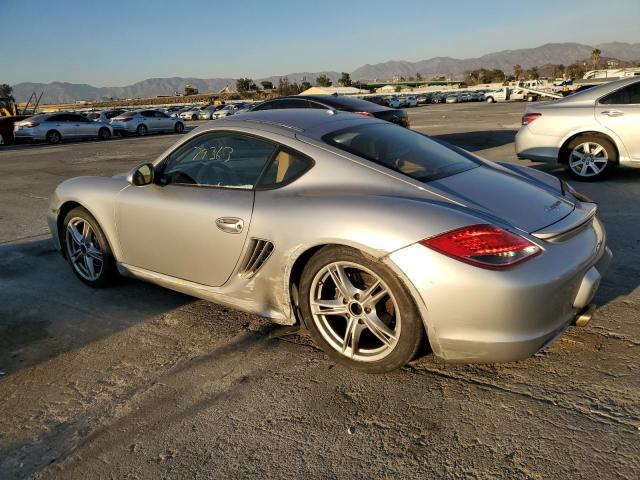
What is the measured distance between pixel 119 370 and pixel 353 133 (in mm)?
2049

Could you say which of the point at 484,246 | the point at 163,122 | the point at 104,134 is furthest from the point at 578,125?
the point at 163,122

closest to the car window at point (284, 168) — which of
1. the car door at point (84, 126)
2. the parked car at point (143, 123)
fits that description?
the car door at point (84, 126)

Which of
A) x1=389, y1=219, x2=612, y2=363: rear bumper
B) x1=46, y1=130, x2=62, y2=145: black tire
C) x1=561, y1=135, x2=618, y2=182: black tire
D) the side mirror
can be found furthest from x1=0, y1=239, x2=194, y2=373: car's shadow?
x1=46, y1=130, x2=62, y2=145: black tire

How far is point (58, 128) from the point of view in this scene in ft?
78.4

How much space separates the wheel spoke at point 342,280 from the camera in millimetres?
2812

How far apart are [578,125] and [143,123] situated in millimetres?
24164

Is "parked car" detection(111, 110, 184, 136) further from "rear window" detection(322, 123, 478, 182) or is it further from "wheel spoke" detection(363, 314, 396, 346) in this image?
"wheel spoke" detection(363, 314, 396, 346)

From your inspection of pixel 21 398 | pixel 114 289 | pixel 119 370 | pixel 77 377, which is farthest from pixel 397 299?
pixel 114 289

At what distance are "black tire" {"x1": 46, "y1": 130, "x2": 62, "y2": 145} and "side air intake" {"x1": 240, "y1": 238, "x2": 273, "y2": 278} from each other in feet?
78.4

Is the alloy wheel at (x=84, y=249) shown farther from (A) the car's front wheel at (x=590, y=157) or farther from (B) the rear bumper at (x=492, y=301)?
(A) the car's front wheel at (x=590, y=157)

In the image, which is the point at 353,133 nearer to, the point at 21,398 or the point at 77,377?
the point at 77,377

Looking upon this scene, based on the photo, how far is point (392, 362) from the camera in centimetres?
276

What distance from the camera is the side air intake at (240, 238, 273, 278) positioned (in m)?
3.05

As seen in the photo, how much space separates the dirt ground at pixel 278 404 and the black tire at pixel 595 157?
3.93 metres
